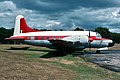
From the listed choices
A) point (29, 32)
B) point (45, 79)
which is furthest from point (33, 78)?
point (29, 32)

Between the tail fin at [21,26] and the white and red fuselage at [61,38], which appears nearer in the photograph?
the white and red fuselage at [61,38]

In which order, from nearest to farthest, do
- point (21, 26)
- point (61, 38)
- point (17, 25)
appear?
point (61, 38)
point (21, 26)
point (17, 25)

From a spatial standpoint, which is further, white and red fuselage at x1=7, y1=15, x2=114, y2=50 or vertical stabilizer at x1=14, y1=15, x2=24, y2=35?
vertical stabilizer at x1=14, y1=15, x2=24, y2=35

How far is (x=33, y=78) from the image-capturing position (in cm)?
1507

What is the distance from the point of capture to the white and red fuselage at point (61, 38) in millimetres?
38875

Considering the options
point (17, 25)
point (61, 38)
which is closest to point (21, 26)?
point (17, 25)

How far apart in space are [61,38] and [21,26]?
9.90 m

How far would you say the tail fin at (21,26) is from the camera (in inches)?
1842

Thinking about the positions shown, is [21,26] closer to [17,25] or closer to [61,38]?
[17,25]

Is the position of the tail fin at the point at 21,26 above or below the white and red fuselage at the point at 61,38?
above

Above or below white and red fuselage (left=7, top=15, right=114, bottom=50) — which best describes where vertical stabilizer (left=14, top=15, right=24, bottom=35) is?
above

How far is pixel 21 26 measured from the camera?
47.3m

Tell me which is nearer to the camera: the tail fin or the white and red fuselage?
the white and red fuselage

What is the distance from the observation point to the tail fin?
46.8m
